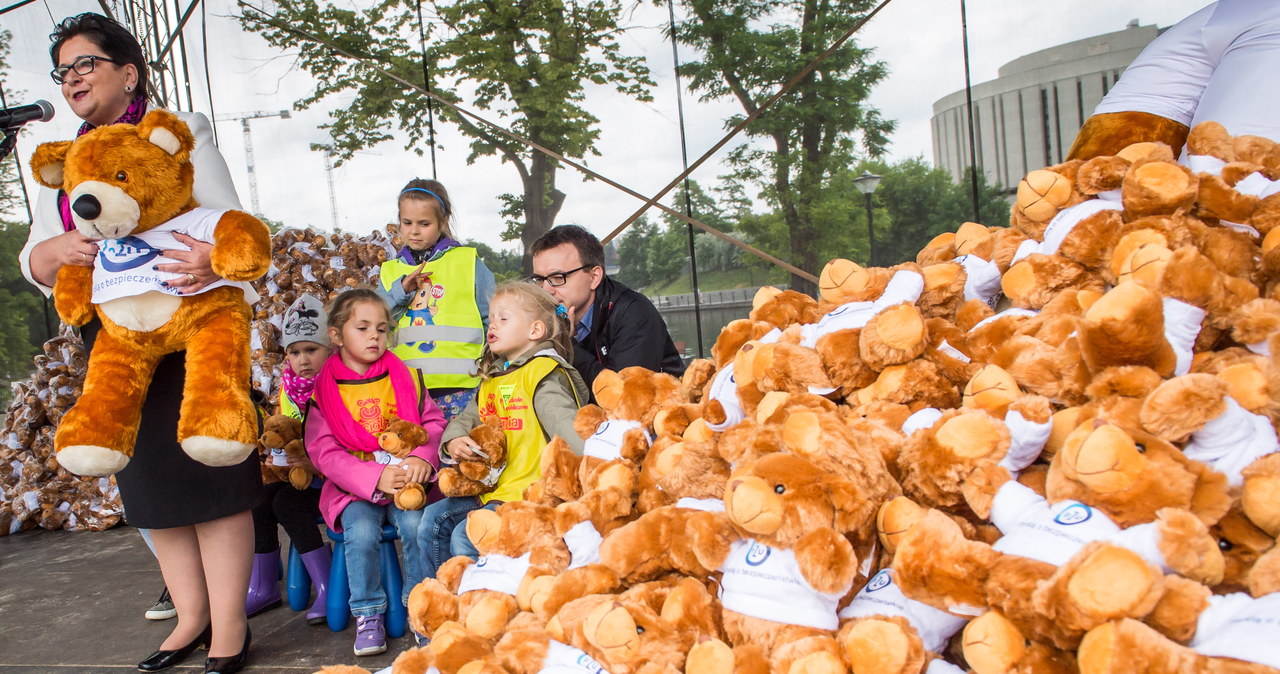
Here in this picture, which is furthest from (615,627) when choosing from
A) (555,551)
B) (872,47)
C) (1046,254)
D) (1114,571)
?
(872,47)

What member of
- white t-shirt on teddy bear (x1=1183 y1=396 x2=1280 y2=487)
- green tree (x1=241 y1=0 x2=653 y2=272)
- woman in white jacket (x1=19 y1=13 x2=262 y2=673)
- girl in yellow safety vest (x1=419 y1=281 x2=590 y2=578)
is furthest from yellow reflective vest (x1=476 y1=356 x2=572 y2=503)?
green tree (x1=241 y1=0 x2=653 y2=272)

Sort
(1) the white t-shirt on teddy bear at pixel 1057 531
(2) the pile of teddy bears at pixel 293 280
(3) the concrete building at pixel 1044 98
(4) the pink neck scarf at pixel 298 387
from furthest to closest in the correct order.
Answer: (2) the pile of teddy bears at pixel 293 280 < (3) the concrete building at pixel 1044 98 < (4) the pink neck scarf at pixel 298 387 < (1) the white t-shirt on teddy bear at pixel 1057 531

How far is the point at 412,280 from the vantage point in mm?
2717

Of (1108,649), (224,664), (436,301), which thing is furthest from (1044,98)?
(224,664)

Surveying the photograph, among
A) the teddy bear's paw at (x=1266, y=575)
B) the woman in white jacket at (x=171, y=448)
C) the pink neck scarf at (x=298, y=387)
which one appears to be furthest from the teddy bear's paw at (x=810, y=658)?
the pink neck scarf at (x=298, y=387)

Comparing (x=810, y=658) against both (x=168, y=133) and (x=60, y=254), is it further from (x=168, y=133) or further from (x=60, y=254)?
(x=60, y=254)

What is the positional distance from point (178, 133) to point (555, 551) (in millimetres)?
1290

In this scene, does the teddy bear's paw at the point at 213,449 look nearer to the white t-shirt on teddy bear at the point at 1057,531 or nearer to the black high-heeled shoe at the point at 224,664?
the black high-heeled shoe at the point at 224,664

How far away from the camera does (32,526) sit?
14.1 ft

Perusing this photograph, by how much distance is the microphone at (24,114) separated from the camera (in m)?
2.07

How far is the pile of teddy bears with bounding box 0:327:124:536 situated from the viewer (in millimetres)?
4184

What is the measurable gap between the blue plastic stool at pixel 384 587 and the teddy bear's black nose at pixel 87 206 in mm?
1041

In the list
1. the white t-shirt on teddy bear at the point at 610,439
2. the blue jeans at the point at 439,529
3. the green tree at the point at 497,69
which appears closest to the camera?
the white t-shirt on teddy bear at the point at 610,439

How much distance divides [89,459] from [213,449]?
228 millimetres
